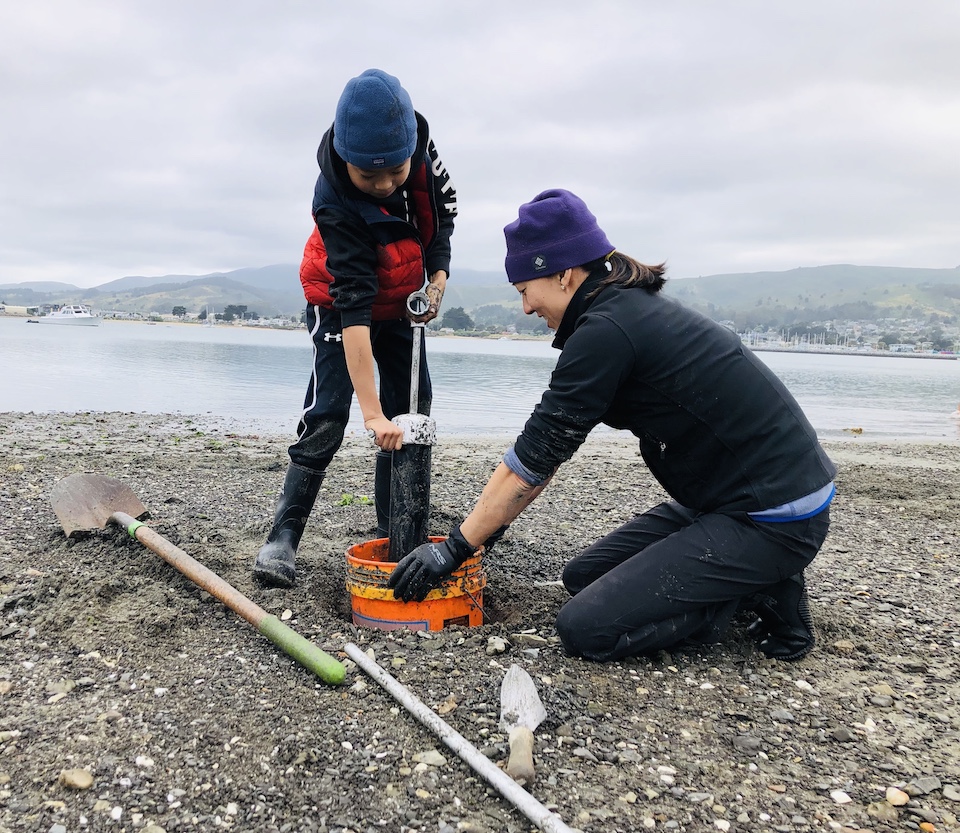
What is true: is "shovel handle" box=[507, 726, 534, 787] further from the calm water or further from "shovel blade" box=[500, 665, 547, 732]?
the calm water

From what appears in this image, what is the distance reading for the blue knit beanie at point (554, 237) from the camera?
296 cm

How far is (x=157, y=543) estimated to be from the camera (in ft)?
13.0

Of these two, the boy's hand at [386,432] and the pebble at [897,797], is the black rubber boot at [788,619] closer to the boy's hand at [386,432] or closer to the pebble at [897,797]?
the pebble at [897,797]

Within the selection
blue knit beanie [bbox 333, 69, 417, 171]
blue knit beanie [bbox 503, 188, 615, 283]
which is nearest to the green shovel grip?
blue knit beanie [bbox 503, 188, 615, 283]

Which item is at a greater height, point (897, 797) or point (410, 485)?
point (410, 485)

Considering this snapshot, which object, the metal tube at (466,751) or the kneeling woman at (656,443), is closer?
the metal tube at (466,751)

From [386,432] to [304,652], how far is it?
3.41 feet

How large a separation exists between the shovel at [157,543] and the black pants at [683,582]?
1.00 m

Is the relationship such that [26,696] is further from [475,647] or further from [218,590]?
[475,647]

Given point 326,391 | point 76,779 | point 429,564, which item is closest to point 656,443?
point 429,564

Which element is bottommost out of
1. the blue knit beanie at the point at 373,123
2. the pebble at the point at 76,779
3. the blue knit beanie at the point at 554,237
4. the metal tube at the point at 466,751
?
the metal tube at the point at 466,751

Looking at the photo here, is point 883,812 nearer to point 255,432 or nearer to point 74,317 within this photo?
point 255,432

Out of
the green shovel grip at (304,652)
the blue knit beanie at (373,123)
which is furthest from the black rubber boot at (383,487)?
the blue knit beanie at (373,123)

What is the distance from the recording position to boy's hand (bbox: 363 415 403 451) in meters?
3.54
